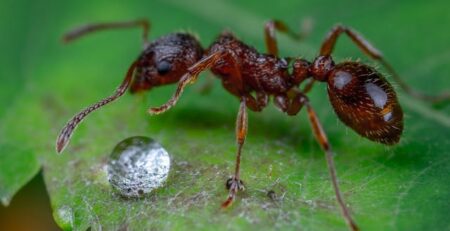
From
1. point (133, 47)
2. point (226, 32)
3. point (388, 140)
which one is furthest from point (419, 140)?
point (133, 47)

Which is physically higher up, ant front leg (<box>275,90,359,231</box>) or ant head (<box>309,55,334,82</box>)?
ant head (<box>309,55,334,82</box>)

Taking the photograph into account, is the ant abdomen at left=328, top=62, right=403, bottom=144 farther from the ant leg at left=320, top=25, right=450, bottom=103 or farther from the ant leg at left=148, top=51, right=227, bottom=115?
the ant leg at left=148, top=51, right=227, bottom=115

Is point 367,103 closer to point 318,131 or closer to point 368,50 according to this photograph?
point 318,131

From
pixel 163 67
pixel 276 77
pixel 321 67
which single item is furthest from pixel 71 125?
pixel 321 67

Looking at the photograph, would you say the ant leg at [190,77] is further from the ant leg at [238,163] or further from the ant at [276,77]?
the ant leg at [238,163]

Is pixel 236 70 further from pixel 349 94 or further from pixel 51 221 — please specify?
pixel 51 221

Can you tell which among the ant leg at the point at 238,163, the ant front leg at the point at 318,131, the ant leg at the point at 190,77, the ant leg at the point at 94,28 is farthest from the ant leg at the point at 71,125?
the ant front leg at the point at 318,131

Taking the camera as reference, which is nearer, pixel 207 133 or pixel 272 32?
pixel 207 133

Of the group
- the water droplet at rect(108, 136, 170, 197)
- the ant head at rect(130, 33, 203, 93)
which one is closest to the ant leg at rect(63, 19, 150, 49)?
the ant head at rect(130, 33, 203, 93)
